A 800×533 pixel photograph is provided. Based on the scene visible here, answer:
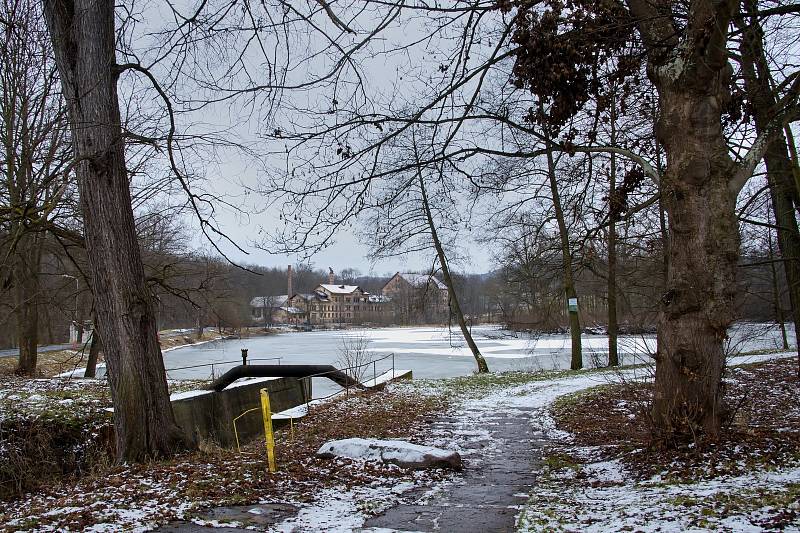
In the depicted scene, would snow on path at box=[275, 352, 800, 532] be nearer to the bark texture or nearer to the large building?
the bark texture

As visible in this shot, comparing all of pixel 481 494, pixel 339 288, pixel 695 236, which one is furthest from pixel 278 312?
pixel 695 236

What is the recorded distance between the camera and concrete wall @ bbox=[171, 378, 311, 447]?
13.4 meters

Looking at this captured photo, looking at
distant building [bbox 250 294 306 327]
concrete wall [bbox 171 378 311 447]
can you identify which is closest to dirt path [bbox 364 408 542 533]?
concrete wall [bbox 171 378 311 447]

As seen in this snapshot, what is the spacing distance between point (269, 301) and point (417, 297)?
78.2 metres

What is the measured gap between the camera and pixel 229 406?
15750 mm

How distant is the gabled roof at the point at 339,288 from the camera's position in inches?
4811

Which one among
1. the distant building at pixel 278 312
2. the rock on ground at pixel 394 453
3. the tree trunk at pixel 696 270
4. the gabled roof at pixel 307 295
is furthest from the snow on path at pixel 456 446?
the gabled roof at pixel 307 295

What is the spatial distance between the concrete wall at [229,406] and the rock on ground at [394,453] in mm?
5540

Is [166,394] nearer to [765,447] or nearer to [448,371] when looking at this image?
[765,447]

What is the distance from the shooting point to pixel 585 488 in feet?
17.8

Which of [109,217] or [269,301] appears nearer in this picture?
[109,217]

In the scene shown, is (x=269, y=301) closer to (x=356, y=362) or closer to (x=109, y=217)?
(x=356, y=362)

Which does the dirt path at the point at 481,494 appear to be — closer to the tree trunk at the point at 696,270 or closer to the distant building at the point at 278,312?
the tree trunk at the point at 696,270

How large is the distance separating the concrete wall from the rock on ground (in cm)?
554
